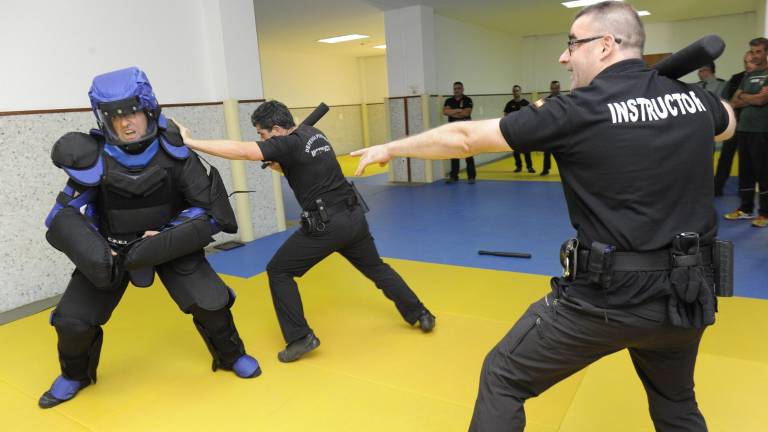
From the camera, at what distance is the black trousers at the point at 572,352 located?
5.41ft

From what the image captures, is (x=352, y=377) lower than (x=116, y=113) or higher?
lower

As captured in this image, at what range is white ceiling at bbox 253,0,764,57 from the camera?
384 inches

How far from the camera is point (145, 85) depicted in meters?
2.82

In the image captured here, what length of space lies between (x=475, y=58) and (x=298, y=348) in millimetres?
11017

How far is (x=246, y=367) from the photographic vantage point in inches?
125

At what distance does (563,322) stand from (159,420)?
7.21 feet

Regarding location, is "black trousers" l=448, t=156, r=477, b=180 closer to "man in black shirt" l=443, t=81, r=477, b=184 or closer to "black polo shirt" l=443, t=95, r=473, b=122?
"man in black shirt" l=443, t=81, r=477, b=184

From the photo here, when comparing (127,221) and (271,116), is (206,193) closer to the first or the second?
(127,221)

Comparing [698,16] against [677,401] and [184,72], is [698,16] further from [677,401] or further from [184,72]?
[677,401]

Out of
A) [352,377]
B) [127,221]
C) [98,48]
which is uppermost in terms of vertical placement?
[98,48]

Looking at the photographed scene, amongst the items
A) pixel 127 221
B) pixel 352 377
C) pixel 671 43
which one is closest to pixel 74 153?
pixel 127 221

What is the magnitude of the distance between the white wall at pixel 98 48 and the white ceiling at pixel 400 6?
11.8 ft

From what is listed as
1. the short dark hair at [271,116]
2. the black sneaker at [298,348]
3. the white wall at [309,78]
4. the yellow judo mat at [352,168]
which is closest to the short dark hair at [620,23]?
the short dark hair at [271,116]

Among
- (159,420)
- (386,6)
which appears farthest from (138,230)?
(386,6)
